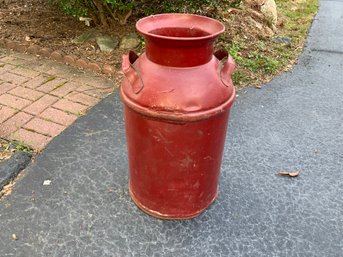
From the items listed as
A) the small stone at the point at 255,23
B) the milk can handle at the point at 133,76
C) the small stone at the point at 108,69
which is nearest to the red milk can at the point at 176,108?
the milk can handle at the point at 133,76

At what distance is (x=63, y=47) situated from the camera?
187 inches

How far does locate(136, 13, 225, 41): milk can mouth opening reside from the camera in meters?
2.23

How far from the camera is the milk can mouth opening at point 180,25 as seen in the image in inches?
87.9

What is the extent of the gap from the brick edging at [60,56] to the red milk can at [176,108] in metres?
2.05

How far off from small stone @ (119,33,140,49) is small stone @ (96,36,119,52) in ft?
0.27

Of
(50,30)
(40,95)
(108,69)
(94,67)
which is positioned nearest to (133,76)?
(40,95)

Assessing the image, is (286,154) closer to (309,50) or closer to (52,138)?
(52,138)

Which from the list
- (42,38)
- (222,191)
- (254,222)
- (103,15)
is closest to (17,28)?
(42,38)

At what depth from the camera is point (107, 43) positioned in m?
4.70

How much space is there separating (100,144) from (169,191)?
1.04 metres

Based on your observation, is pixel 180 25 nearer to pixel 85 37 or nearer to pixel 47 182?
pixel 47 182

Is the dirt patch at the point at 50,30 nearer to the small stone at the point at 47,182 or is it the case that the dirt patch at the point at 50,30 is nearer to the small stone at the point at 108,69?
the small stone at the point at 108,69

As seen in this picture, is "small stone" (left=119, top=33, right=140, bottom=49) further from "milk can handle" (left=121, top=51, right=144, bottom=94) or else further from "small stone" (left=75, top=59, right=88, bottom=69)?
"milk can handle" (left=121, top=51, right=144, bottom=94)

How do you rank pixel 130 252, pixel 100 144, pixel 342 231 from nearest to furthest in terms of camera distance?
1. pixel 130 252
2. pixel 342 231
3. pixel 100 144
